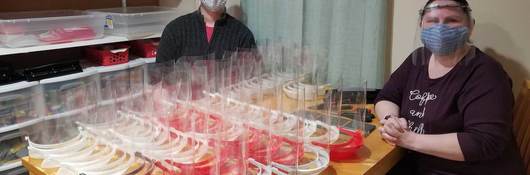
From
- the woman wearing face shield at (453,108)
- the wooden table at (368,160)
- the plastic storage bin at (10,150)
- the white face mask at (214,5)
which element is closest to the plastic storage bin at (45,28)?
the plastic storage bin at (10,150)

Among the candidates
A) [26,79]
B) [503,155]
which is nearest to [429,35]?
[503,155]

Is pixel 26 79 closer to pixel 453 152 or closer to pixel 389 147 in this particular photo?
pixel 389 147

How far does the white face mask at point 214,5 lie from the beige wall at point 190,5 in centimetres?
40

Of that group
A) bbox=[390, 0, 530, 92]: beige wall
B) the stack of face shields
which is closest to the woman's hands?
the stack of face shields

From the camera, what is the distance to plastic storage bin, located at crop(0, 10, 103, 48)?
2.04 metres

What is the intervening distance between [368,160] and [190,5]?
2.04m

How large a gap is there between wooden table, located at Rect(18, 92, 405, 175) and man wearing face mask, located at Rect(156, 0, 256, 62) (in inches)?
37.6

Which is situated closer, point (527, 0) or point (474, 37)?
point (527, 0)

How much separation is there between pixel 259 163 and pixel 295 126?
0.21m

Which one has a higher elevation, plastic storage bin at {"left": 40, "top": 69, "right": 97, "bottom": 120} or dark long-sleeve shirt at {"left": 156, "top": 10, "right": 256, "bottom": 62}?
dark long-sleeve shirt at {"left": 156, "top": 10, "right": 256, "bottom": 62}

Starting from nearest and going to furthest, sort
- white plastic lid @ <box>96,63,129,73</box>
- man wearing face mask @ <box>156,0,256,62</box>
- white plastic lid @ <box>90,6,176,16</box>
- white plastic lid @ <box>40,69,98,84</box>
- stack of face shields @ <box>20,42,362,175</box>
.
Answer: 1. stack of face shields @ <box>20,42,362,175</box>
2. white plastic lid @ <box>40,69,98,84</box>
3. man wearing face mask @ <box>156,0,256,62</box>
4. white plastic lid @ <box>96,63,129,73</box>
5. white plastic lid @ <box>90,6,176,16</box>

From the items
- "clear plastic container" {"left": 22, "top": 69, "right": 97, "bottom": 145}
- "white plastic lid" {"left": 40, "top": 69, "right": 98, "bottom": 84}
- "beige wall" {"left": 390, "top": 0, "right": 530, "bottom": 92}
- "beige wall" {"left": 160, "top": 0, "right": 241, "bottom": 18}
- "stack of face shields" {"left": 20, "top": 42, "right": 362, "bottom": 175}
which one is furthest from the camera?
"beige wall" {"left": 160, "top": 0, "right": 241, "bottom": 18}

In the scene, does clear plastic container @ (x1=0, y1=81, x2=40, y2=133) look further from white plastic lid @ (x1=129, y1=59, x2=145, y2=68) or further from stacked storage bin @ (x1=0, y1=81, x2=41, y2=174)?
white plastic lid @ (x1=129, y1=59, x2=145, y2=68)

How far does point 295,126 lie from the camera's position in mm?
1250
